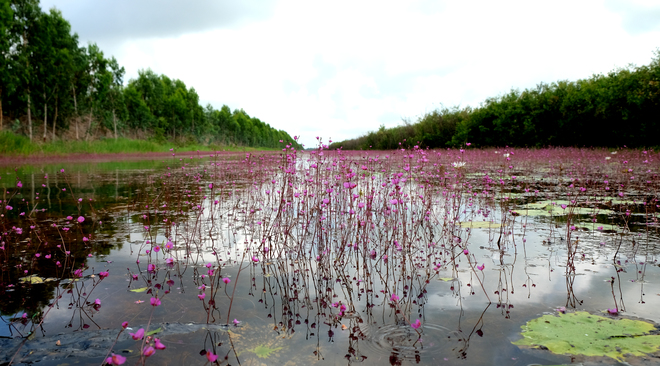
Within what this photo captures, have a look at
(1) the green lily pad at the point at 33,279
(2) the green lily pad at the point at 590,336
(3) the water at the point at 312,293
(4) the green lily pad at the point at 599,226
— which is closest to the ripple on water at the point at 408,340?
(3) the water at the point at 312,293

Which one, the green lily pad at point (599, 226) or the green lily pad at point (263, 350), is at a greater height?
the green lily pad at point (599, 226)

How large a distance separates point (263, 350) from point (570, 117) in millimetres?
23099

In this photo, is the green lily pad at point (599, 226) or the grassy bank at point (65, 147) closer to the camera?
the green lily pad at point (599, 226)

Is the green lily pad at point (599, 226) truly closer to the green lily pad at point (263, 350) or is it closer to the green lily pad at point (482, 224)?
the green lily pad at point (482, 224)

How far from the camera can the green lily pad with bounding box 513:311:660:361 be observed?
177cm

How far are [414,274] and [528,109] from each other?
2347 cm

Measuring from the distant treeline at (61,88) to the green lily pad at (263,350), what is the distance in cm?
2435

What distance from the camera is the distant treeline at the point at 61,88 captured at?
20969 mm

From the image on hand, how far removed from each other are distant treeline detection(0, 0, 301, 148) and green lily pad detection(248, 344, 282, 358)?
24.4 metres

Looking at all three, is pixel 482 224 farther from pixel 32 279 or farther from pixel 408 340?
pixel 32 279

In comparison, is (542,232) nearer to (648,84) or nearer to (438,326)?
(438,326)

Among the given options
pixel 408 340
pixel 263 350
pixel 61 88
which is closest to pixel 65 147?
pixel 61 88

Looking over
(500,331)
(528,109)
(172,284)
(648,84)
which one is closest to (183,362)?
(172,284)

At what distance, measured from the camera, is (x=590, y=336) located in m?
1.90
